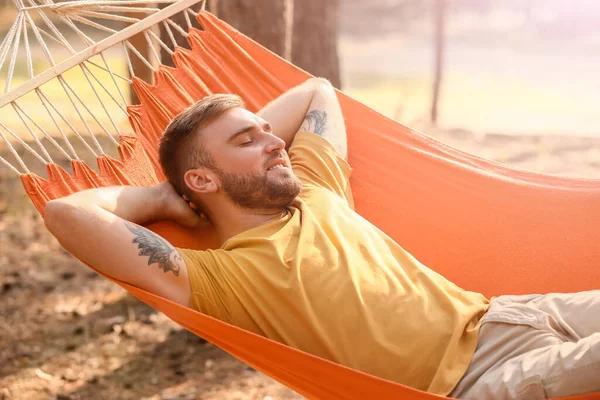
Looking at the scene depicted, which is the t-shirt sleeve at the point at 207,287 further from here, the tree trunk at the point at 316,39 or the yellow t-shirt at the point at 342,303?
the tree trunk at the point at 316,39

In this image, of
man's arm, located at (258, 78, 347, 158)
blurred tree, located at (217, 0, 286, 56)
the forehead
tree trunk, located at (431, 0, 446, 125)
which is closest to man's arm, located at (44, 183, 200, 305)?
the forehead

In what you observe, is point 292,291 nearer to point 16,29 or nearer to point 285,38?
point 16,29

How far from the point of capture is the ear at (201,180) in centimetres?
196

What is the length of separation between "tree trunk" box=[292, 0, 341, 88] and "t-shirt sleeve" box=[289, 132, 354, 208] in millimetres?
2550

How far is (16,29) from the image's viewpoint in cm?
221

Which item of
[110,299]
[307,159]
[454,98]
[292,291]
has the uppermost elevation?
[307,159]

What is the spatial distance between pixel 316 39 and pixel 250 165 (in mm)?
3068

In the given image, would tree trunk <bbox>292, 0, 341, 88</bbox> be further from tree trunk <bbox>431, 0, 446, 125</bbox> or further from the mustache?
the mustache

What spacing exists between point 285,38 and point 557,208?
1.55 meters

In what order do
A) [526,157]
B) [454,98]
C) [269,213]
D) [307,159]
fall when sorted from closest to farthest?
1. [269,213]
2. [307,159]
3. [526,157]
4. [454,98]

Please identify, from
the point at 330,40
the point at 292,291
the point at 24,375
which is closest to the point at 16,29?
the point at 292,291

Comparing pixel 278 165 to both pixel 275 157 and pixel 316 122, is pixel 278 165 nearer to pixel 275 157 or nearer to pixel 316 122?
pixel 275 157

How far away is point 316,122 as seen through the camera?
90.4 inches

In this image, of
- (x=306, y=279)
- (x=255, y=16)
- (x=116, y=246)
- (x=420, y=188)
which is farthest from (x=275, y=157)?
(x=255, y=16)
